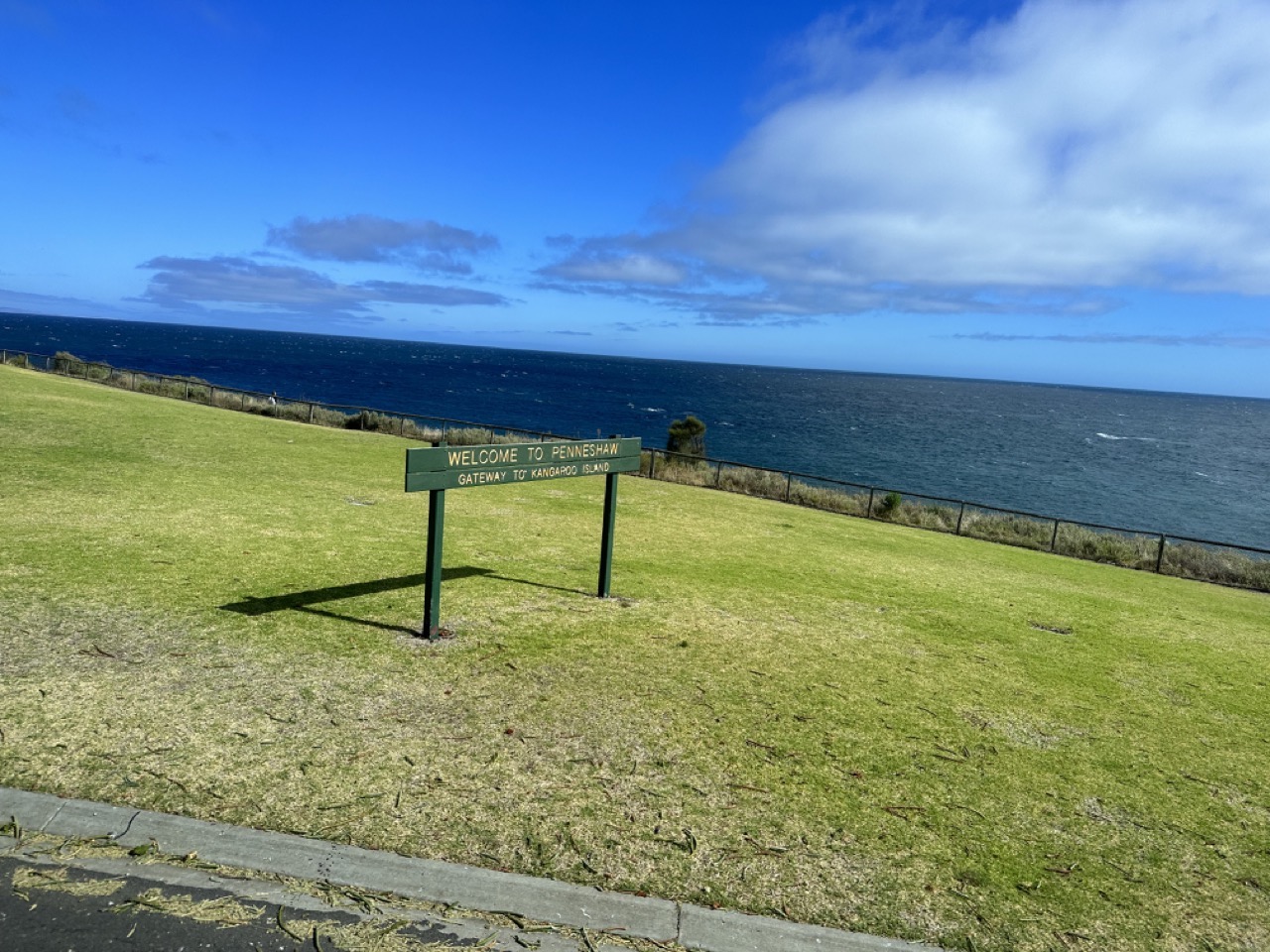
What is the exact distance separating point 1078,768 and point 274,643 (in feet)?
19.7

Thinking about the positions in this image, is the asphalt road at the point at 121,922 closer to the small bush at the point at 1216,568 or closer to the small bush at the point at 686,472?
the small bush at the point at 686,472

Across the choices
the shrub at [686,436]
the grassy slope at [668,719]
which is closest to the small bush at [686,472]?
the grassy slope at [668,719]

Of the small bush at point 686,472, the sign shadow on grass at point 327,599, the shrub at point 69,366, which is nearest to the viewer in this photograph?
the sign shadow on grass at point 327,599

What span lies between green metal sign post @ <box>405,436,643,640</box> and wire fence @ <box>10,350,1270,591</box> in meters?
7.52

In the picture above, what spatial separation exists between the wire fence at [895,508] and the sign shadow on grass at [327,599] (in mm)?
7911

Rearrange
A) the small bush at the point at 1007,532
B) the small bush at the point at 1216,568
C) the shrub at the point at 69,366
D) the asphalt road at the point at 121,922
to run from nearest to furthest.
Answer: the asphalt road at the point at 121,922, the small bush at the point at 1216,568, the small bush at the point at 1007,532, the shrub at the point at 69,366

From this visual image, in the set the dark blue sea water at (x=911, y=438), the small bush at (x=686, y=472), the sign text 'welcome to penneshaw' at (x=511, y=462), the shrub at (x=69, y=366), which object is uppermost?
the sign text 'welcome to penneshaw' at (x=511, y=462)

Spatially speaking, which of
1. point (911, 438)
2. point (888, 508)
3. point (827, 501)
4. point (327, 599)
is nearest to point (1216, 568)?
point (888, 508)

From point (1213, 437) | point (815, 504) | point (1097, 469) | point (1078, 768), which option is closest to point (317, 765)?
point (1078, 768)

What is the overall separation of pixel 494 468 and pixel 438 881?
4.14 m

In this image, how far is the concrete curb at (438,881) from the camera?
3389mm

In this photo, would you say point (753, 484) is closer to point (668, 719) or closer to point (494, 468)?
point (494, 468)

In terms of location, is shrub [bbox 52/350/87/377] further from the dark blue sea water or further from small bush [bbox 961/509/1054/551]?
small bush [bbox 961/509/1054/551]

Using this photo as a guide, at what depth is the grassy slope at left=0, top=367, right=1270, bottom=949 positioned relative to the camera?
3.94 meters
